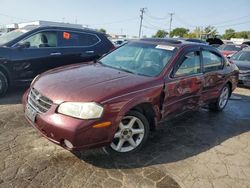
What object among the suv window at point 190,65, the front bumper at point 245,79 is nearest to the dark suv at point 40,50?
the suv window at point 190,65

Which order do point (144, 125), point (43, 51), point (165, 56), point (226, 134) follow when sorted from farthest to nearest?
point (43, 51)
point (226, 134)
point (165, 56)
point (144, 125)

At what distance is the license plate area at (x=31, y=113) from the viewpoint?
3268mm

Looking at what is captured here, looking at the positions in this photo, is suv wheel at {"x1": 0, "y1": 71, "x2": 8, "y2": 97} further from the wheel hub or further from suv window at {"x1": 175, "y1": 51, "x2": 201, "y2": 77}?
suv window at {"x1": 175, "y1": 51, "x2": 201, "y2": 77}

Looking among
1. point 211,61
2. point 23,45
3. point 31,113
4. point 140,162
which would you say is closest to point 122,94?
point 140,162

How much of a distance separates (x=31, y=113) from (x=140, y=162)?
158 centimetres

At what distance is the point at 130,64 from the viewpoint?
167 inches

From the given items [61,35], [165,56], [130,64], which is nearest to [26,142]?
[130,64]

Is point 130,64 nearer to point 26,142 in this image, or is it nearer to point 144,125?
point 144,125

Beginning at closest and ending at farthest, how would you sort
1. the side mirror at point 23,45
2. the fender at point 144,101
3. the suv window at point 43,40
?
the fender at point 144,101 → the side mirror at point 23,45 → the suv window at point 43,40

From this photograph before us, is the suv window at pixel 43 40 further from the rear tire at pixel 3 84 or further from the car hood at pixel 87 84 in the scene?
the car hood at pixel 87 84

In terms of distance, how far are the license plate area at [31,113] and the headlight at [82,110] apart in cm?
45

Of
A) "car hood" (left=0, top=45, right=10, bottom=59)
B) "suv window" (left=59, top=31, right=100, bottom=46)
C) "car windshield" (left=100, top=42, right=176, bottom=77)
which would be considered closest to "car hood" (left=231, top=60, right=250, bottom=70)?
"suv window" (left=59, top=31, right=100, bottom=46)

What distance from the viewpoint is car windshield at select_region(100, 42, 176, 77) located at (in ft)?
13.2

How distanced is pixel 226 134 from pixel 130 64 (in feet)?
7.21
